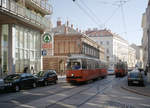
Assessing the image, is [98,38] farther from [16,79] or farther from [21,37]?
[16,79]

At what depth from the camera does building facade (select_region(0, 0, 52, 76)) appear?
25.3 meters

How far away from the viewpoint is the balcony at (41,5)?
29.7m

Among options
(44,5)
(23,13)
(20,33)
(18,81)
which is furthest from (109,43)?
(18,81)

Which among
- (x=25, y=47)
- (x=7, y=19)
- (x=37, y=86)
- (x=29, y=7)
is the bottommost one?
(x=37, y=86)

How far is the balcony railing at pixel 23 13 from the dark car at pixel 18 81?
23.0 ft

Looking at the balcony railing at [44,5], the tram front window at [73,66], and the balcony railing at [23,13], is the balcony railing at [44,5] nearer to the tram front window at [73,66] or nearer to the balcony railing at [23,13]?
the balcony railing at [23,13]

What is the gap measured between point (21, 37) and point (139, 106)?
19.9m

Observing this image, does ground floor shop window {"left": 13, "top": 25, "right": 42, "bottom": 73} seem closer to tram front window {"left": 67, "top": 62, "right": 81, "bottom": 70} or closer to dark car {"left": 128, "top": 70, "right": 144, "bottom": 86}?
tram front window {"left": 67, "top": 62, "right": 81, "bottom": 70}

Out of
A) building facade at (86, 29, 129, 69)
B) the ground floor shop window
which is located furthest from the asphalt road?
building facade at (86, 29, 129, 69)

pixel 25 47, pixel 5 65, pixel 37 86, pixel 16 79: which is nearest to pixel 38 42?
pixel 25 47

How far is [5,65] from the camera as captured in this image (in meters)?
26.1

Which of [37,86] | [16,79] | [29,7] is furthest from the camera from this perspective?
[29,7]

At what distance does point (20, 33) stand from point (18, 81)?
10943 mm

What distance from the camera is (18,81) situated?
18391mm
